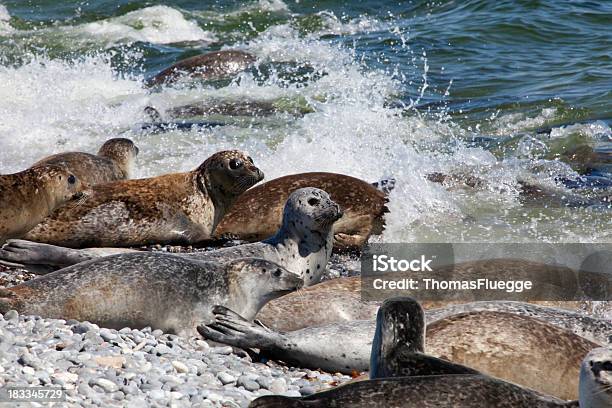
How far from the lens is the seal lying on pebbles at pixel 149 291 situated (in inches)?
226

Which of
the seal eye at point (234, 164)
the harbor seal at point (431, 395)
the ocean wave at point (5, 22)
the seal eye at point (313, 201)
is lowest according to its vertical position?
the ocean wave at point (5, 22)

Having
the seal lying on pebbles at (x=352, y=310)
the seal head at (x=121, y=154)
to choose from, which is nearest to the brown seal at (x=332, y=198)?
the seal head at (x=121, y=154)

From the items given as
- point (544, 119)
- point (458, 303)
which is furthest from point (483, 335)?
point (544, 119)

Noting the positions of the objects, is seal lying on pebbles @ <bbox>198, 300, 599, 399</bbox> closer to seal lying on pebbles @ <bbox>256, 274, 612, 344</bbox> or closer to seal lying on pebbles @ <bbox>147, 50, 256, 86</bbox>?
seal lying on pebbles @ <bbox>256, 274, 612, 344</bbox>

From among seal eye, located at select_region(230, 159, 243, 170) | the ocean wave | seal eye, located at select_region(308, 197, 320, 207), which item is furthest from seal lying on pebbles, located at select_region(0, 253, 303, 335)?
the ocean wave

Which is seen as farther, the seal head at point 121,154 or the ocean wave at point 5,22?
the ocean wave at point 5,22

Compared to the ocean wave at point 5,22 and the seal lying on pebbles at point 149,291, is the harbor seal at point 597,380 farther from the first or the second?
the ocean wave at point 5,22

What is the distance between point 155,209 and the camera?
8.62m

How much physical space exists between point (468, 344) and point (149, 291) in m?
1.67

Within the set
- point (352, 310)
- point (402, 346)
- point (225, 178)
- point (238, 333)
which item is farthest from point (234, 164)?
point (402, 346)

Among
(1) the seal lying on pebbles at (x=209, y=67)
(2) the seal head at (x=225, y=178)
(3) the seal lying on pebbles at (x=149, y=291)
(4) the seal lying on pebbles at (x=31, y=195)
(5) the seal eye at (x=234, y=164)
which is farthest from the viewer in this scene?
(1) the seal lying on pebbles at (x=209, y=67)

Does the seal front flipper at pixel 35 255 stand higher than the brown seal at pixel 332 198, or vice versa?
the seal front flipper at pixel 35 255

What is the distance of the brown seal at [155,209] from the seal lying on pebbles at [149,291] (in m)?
2.30

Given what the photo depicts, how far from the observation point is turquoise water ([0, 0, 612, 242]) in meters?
10.4
